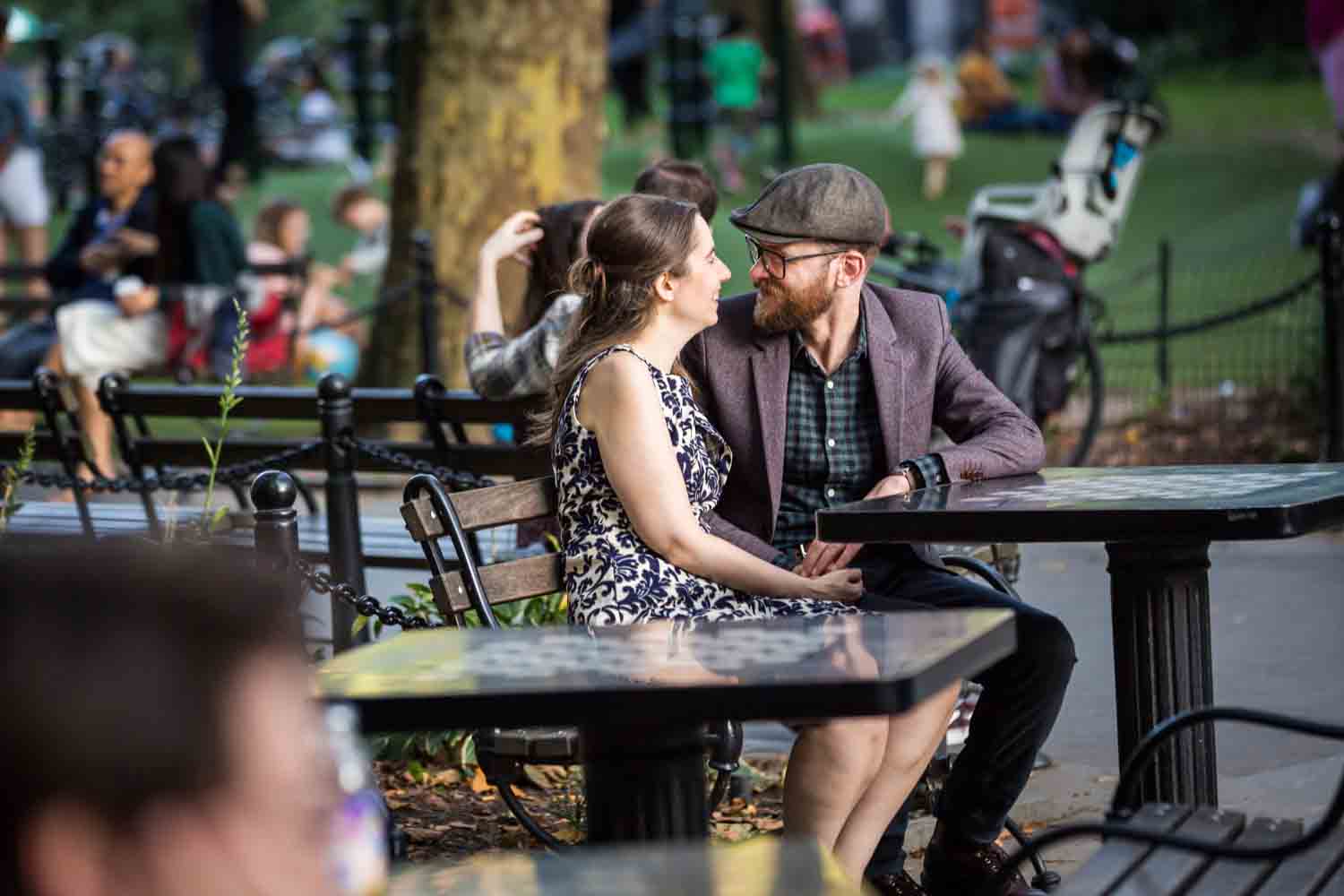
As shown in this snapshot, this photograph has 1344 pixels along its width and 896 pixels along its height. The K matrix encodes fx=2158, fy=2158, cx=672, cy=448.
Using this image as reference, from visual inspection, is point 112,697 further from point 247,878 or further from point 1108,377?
point 1108,377

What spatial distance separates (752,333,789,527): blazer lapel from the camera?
15.6 feet

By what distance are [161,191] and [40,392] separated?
200 inches

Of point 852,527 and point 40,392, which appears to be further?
point 40,392

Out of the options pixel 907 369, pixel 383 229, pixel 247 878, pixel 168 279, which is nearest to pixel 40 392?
pixel 907 369

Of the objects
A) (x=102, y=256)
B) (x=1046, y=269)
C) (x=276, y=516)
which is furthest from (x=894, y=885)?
(x=102, y=256)

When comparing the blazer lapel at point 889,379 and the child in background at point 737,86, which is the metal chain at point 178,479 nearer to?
the blazer lapel at point 889,379

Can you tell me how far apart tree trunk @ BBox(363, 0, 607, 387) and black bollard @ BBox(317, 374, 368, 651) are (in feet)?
17.2

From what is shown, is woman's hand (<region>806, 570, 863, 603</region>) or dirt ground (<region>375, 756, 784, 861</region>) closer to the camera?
woman's hand (<region>806, 570, 863, 603</region>)

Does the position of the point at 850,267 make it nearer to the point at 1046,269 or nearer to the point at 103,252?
the point at 1046,269

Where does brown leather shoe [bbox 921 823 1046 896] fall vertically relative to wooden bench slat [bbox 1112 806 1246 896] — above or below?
below

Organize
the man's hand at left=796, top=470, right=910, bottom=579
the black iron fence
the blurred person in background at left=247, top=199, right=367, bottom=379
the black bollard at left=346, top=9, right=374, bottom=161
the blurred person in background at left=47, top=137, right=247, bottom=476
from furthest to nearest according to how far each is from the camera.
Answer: the black bollard at left=346, top=9, right=374, bottom=161, the blurred person in background at left=247, top=199, right=367, bottom=379, the blurred person in background at left=47, top=137, right=247, bottom=476, the black iron fence, the man's hand at left=796, top=470, right=910, bottom=579

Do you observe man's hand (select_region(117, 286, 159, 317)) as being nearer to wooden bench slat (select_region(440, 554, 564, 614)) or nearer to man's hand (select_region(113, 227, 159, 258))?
man's hand (select_region(113, 227, 159, 258))

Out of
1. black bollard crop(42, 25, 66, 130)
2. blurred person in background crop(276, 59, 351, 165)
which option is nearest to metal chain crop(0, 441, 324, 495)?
black bollard crop(42, 25, 66, 130)

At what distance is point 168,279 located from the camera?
11898mm
